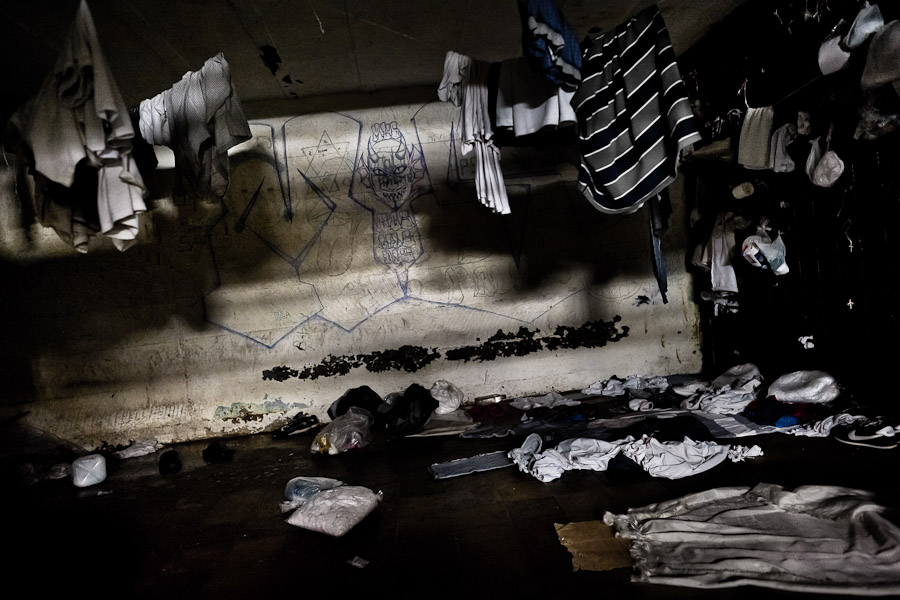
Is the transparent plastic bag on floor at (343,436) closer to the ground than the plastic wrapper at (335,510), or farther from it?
farther from it

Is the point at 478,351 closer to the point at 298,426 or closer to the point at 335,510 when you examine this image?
the point at 298,426

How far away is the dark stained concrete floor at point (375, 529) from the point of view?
2.05m

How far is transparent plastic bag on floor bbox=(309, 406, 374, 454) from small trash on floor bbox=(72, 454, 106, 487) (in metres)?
1.59

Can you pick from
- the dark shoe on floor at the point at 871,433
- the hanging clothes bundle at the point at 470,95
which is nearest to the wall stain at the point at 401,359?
the hanging clothes bundle at the point at 470,95

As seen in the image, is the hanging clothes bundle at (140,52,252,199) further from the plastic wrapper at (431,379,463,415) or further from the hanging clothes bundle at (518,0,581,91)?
the plastic wrapper at (431,379,463,415)

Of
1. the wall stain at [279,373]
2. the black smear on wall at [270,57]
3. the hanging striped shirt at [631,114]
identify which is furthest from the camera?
the wall stain at [279,373]

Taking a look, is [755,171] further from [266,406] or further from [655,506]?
[266,406]

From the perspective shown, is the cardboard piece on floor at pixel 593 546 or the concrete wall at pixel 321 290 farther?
the concrete wall at pixel 321 290

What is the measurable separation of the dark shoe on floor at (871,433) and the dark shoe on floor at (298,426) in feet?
13.0

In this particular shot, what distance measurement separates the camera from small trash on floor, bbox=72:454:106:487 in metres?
3.77

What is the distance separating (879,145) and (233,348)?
508 centimetres

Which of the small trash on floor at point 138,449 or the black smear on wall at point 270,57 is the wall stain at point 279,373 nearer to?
the small trash on floor at point 138,449

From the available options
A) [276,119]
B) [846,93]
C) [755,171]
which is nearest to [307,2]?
[276,119]

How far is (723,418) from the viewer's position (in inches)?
142
